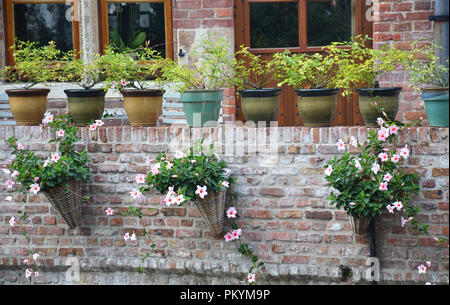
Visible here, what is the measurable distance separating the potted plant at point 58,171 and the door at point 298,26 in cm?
182

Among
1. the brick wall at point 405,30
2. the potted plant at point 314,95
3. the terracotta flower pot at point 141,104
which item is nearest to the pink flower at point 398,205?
the potted plant at point 314,95

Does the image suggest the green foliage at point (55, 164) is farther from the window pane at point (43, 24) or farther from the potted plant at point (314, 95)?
the window pane at point (43, 24)

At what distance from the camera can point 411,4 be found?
15.8 ft

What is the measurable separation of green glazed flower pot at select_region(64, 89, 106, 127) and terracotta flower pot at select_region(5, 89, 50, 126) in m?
0.27

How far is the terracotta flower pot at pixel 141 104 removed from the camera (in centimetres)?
416

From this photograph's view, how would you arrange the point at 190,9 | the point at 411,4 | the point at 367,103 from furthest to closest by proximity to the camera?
the point at 190,9
the point at 411,4
the point at 367,103

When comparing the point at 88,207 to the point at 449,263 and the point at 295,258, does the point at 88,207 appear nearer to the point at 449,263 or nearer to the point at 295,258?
the point at 295,258

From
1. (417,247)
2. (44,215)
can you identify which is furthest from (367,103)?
(44,215)

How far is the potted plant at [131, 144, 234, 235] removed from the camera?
374cm

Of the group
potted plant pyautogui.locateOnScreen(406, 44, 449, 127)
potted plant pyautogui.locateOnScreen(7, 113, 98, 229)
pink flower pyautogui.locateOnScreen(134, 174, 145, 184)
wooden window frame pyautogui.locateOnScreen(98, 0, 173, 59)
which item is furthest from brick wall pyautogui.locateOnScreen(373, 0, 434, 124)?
potted plant pyautogui.locateOnScreen(7, 113, 98, 229)

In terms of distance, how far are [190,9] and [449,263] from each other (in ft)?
9.17

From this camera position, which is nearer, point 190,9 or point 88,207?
point 88,207

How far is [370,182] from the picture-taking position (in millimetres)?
3631

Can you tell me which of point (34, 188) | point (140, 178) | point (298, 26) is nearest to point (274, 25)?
point (298, 26)
